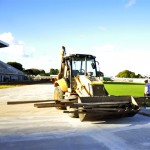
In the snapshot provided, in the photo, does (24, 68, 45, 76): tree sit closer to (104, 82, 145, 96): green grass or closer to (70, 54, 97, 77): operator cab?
(104, 82, 145, 96): green grass

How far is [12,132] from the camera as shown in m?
10.1

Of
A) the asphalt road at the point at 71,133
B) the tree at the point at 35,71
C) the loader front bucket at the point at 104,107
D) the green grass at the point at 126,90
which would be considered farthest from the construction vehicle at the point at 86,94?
the tree at the point at 35,71

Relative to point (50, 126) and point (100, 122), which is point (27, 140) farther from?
point (100, 122)

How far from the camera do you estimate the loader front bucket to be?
11.8 meters

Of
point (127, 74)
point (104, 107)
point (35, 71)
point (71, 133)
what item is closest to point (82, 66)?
point (104, 107)

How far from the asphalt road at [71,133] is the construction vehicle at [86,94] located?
0.41 m

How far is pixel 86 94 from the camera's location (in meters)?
13.8

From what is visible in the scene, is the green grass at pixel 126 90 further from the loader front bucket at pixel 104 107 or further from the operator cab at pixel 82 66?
the loader front bucket at pixel 104 107

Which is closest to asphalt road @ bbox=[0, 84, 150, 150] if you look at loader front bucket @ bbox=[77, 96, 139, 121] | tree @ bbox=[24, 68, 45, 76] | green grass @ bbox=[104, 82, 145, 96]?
loader front bucket @ bbox=[77, 96, 139, 121]

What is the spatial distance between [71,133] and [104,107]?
2729mm

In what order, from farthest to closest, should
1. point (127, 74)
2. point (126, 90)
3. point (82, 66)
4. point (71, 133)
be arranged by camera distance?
point (127, 74), point (126, 90), point (82, 66), point (71, 133)

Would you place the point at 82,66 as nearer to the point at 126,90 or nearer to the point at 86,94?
the point at 86,94

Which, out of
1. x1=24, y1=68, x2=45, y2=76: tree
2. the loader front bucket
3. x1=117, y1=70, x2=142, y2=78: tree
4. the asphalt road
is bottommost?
the asphalt road

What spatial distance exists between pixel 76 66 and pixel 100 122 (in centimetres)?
386
